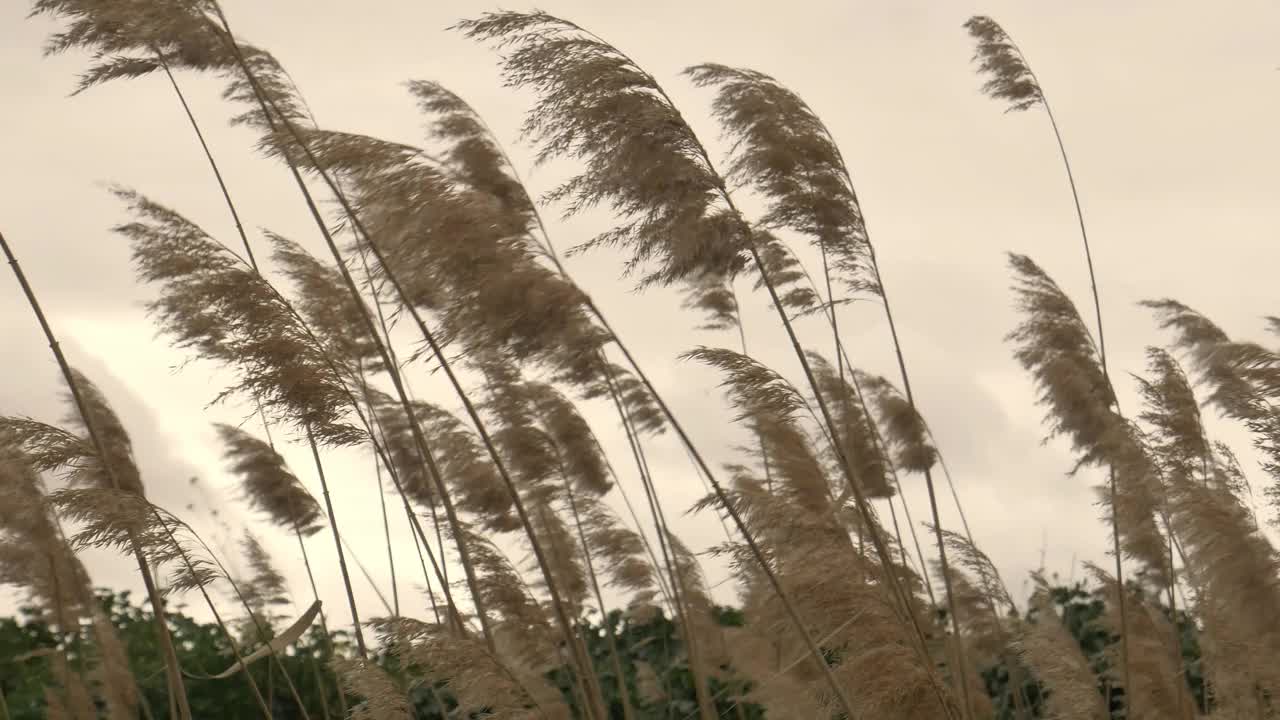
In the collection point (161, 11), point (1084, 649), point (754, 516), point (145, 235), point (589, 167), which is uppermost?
point (161, 11)

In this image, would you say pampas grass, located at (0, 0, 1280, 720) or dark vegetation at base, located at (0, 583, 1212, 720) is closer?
pampas grass, located at (0, 0, 1280, 720)

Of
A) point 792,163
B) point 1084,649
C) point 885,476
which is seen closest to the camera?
point 792,163

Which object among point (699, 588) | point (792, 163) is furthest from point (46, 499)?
point (699, 588)

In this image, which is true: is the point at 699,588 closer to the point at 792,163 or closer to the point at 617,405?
the point at 617,405

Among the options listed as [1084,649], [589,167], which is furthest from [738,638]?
[1084,649]

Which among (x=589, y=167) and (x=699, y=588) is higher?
(x=589, y=167)

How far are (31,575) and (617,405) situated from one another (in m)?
2.94

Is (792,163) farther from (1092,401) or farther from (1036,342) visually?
(1092,401)

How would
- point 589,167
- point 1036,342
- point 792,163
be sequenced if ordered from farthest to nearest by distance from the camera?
point 1036,342 < point 792,163 < point 589,167

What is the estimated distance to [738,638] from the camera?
6391mm

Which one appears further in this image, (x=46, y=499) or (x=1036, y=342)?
(x=1036, y=342)

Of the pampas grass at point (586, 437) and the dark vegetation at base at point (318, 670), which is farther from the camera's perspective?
the dark vegetation at base at point (318, 670)

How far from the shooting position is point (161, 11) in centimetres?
479

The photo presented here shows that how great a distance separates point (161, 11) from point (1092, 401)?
5153 millimetres
